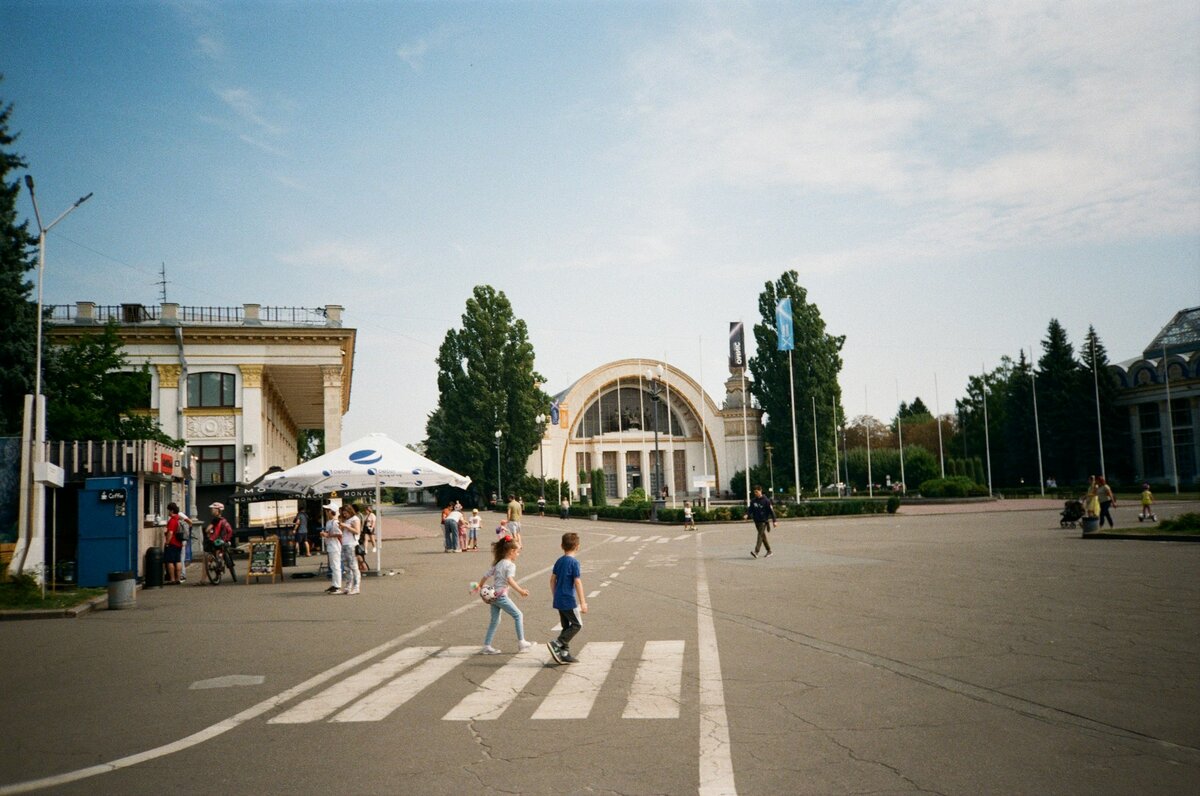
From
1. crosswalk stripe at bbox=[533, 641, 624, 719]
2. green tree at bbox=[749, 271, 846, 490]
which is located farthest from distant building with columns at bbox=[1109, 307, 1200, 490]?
crosswalk stripe at bbox=[533, 641, 624, 719]

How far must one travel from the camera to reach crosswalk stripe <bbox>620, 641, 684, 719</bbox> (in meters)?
7.38

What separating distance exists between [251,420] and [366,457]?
1013 inches

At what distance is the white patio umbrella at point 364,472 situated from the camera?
21094 millimetres

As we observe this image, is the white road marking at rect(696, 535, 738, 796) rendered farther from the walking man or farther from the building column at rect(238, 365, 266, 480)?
the building column at rect(238, 365, 266, 480)

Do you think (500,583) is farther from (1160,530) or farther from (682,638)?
(1160,530)

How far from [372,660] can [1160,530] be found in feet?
77.5

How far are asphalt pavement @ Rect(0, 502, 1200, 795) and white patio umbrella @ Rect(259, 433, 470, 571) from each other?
15.2ft

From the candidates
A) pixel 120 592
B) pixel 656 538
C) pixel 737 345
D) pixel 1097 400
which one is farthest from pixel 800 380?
pixel 120 592

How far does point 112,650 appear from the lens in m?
11.7

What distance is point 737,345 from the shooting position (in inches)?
2746

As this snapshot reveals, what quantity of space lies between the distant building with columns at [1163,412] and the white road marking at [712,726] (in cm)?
7163

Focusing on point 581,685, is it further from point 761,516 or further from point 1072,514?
point 1072,514

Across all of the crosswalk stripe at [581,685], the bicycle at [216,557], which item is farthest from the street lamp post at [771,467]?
the crosswalk stripe at [581,685]

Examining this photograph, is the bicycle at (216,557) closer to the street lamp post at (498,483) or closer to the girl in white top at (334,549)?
the girl in white top at (334,549)
